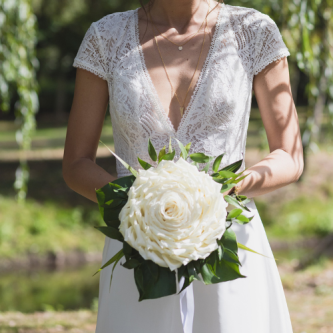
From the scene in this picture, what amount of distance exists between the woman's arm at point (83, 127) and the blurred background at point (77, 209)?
167 centimetres

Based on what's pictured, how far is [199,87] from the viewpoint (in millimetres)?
1697

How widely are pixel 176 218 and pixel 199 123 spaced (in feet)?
1.75

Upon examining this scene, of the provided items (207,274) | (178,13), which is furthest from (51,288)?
(207,274)

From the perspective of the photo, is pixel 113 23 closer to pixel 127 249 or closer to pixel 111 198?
pixel 111 198

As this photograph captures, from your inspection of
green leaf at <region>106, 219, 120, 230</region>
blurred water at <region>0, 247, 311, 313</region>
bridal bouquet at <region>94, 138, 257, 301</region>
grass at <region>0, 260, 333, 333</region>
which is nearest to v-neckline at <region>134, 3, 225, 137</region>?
bridal bouquet at <region>94, 138, 257, 301</region>

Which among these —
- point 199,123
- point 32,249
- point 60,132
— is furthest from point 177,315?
point 60,132

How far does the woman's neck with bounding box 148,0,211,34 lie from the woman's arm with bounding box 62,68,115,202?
1.12ft

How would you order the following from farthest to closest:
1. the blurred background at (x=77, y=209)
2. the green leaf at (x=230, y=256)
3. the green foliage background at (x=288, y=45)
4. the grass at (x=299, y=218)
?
1. the grass at (x=299, y=218)
2. the blurred background at (x=77, y=209)
3. the green foliage background at (x=288, y=45)
4. the green leaf at (x=230, y=256)

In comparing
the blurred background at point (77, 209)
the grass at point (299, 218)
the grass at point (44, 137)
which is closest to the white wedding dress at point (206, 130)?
the blurred background at point (77, 209)

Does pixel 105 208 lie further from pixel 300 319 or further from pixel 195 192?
pixel 300 319

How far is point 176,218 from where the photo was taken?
4.06 feet

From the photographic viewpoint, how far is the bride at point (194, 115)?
162 centimetres

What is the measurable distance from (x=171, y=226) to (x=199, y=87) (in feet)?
2.05

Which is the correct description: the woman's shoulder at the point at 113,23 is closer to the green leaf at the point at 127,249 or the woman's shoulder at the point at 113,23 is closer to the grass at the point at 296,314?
the green leaf at the point at 127,249
